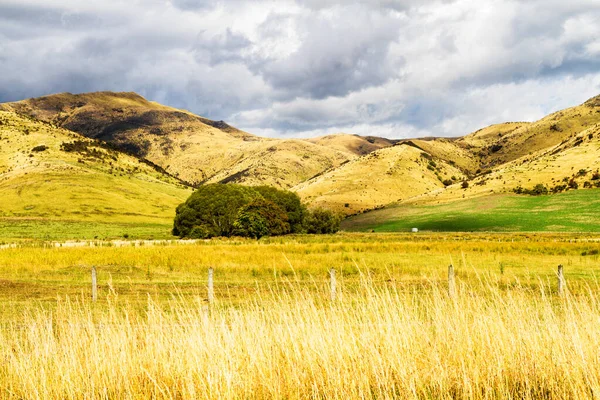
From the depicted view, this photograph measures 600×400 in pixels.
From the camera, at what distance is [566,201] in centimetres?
10275

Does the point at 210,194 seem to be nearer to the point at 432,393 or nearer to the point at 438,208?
the point at 438,208

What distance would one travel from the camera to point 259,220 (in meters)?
68.9

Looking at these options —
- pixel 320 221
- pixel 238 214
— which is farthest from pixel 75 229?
pixel 320 221

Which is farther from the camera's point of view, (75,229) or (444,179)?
(444,179)

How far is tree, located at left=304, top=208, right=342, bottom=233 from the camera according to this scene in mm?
88156

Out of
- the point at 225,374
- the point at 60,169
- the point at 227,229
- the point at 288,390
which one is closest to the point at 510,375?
the point at 288,390

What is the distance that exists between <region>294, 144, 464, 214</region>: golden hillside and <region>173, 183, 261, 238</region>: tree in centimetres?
8282

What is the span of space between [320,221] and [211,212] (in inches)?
873

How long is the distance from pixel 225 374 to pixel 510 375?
12.2 feet

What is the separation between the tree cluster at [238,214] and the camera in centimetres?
6925

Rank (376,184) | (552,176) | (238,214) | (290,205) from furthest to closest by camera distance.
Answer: (376,184), (552,176), (290,205), (238,214)

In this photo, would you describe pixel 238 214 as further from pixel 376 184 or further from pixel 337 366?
pixel 376 184

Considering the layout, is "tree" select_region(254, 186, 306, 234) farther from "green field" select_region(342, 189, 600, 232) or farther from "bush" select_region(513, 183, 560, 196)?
"bush" select_region(513, 183, 560, 196)

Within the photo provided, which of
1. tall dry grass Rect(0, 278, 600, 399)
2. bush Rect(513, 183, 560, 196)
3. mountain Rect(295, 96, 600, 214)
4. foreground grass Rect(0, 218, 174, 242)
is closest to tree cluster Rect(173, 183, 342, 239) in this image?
foreground grass Rect(0, 218, 174, 242)
